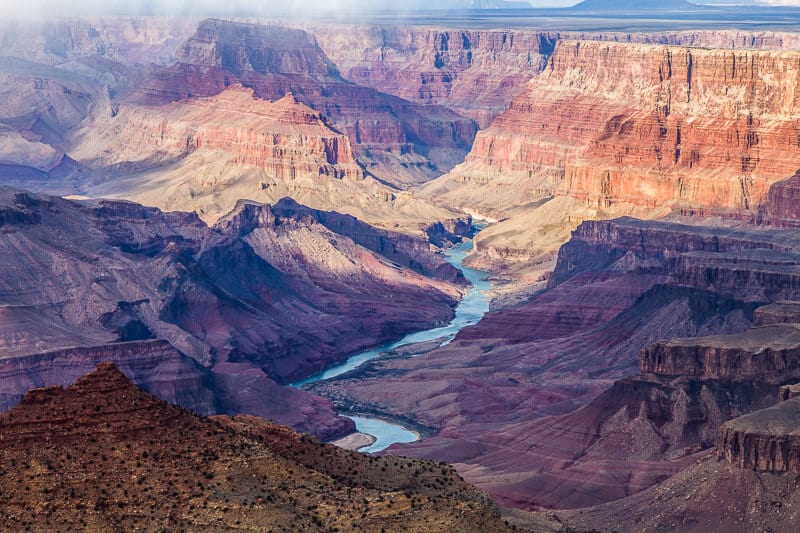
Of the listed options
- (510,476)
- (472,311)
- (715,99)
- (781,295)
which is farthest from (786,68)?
(510,476)

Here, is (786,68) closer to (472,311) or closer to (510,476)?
(472,311)

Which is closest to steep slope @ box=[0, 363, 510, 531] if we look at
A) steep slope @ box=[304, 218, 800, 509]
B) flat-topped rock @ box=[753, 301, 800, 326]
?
steep slope @ box=[304, 218, 800, 509]

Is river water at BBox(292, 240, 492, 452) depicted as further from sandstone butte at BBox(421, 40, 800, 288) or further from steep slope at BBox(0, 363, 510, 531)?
steep slope at BBox(0, 363, 510, 531)

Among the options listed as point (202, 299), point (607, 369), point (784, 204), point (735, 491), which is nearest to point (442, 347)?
point (202, 299)

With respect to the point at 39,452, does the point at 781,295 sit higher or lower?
lower

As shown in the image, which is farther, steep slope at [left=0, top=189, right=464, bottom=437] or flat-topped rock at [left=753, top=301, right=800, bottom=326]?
steep slope at [left=0, top=189, right=464, bottom=437]

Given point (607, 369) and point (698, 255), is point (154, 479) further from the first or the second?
point (698, 255)
